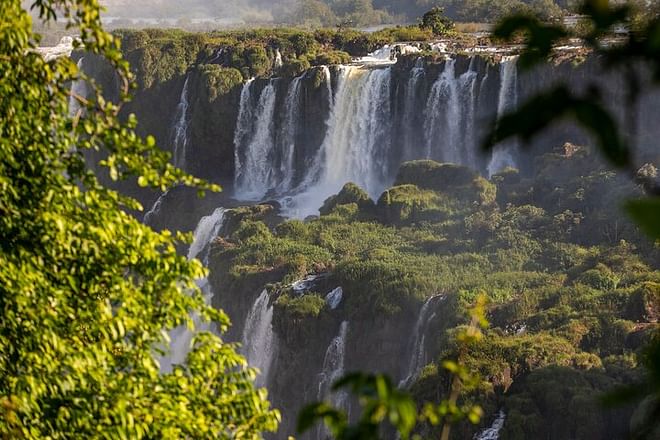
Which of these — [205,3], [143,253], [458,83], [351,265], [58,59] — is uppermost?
[205,3]

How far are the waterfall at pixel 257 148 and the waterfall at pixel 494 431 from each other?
2582 centimetres

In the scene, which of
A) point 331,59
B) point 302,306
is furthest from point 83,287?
→ point 331,59

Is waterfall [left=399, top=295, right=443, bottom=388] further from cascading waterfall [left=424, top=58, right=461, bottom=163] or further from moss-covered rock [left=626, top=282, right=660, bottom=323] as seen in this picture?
cascading waterfall [left=424, top=58, right=461, bottom=163]

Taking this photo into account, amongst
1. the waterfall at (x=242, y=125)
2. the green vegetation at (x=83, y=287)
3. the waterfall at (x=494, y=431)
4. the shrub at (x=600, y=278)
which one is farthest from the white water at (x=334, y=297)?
the waterfall at (x=242, y=125)

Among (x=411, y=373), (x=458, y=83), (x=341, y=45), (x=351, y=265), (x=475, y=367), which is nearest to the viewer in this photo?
(x=475, y=367)

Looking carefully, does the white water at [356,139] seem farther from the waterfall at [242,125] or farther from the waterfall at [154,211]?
the waterfall at [154,211]

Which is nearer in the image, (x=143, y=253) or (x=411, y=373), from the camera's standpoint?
(x=143, y=253)

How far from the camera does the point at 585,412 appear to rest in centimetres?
1409

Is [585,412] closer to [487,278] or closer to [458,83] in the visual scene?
[487,278]

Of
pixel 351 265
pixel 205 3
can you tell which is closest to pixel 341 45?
pixel 351 265

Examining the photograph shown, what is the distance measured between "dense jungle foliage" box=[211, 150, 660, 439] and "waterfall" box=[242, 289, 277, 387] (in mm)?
633

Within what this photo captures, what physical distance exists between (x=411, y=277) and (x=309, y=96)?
18.1 metres

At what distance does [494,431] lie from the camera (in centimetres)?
1439

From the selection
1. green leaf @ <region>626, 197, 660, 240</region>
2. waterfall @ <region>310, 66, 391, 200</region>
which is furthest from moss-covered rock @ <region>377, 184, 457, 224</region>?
green leaf @ <region>626, 197, 660, 240</region>
